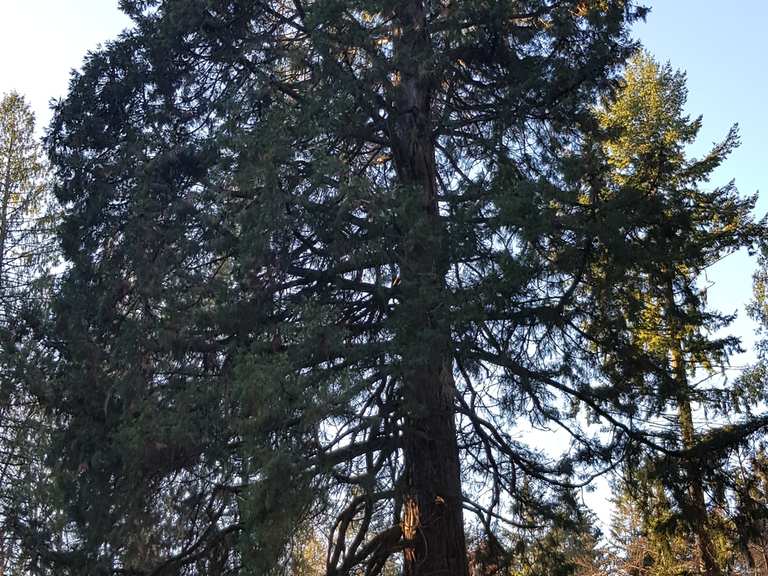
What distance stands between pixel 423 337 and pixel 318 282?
1.66 meters

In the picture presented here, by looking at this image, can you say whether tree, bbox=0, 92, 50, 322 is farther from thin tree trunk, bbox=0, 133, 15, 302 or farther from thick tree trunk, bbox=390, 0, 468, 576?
thick tree trunk, bbox=390, 0, 468, 576

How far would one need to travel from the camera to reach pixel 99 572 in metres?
6.88

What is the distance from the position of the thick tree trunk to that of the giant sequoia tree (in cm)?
2

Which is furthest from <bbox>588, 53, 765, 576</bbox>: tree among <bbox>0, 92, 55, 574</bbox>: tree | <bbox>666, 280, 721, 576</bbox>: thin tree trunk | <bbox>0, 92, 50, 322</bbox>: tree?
<bbox>0, 92, 50, 322</bbox>: tree

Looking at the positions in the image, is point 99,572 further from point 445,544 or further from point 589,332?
point 589,332

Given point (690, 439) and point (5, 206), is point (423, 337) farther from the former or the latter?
point (5, 206)

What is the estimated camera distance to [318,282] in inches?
295

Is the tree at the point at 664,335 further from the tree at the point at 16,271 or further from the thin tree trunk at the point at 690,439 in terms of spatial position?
the tree at the point at 16,271

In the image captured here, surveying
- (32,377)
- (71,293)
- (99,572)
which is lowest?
(99,572)

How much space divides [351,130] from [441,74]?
105 centimetres

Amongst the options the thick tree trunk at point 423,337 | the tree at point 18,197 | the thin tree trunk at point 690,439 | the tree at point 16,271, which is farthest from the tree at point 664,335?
the tree at point 18,197

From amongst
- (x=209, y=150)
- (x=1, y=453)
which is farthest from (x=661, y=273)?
(x=1, y=453)

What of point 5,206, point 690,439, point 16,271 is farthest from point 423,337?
point 5,206

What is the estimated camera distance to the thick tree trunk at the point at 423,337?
6.29 m
